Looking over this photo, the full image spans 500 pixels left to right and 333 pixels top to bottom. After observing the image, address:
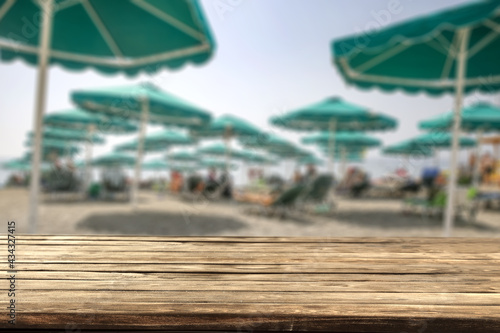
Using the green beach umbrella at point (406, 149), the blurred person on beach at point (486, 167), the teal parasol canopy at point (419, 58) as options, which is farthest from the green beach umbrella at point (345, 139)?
the teal parasol canopy at point (419, 58)

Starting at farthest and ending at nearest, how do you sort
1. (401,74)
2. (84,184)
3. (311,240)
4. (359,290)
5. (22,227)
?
(84,184) → (401,74) → (22,227) → (311,240) → (359,290)

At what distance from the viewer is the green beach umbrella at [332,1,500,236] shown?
326 cm

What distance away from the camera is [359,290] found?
1.08m

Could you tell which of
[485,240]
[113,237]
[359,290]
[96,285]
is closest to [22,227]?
[113,237]

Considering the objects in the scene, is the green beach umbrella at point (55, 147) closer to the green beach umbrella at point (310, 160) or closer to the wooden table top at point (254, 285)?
the green beach umbrella at point (310, 160)

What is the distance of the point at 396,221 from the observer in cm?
597

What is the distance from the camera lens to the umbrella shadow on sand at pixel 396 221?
550 centimetres

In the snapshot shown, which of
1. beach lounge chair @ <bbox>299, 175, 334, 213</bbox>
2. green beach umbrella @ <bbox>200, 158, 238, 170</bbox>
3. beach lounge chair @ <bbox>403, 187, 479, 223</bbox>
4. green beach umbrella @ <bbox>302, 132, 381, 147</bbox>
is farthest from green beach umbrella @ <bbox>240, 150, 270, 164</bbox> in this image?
beach lounge chair @ <bbox>403, 187, 479, 223</bbox>

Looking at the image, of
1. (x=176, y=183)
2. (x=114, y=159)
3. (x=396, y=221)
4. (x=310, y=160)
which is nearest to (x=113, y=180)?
(x=176, y=183)

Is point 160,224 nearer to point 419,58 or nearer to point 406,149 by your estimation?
point 419,58

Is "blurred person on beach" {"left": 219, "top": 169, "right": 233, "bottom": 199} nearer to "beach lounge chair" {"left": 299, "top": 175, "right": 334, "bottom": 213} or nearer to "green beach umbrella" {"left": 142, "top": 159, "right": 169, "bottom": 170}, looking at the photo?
"beach lounge chair" {"left": 299, "top": 175, "right": 334, "bottom": 213}

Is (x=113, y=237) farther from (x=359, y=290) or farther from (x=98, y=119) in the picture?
(x=98, y=119)

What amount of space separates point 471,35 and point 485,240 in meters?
4.27

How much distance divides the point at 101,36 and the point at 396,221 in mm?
5799
